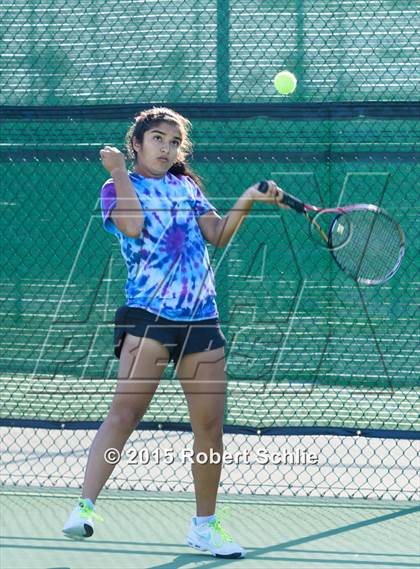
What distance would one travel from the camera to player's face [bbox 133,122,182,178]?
12.6ft

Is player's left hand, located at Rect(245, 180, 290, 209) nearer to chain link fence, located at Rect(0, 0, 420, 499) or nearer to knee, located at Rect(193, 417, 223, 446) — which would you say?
knee, located at Rect(193, 417, 223, 446)

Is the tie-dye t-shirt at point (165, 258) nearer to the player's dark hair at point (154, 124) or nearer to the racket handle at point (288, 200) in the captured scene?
the player's dark hair at point (154, 124)

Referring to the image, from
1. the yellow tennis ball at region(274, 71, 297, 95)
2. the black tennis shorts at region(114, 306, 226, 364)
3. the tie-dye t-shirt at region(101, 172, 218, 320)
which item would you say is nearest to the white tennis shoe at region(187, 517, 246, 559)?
the black tennis shorts at region(114, 306, 226, 364)

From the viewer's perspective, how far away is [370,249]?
4.44 metres

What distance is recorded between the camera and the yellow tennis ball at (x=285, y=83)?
5.19 metres

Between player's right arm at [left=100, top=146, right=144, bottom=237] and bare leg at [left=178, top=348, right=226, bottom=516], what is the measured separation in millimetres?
473

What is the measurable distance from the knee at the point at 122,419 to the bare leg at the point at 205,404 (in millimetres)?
204

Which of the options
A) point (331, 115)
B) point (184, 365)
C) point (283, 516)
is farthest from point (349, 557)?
point (331, 115)

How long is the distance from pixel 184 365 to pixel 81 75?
6.74 feet

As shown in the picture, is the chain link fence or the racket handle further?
the chain link fence

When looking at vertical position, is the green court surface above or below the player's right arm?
below

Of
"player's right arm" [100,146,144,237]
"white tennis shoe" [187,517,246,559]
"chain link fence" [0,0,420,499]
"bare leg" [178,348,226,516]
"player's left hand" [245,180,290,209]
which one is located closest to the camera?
"player's left hand" [245,180,290,209]

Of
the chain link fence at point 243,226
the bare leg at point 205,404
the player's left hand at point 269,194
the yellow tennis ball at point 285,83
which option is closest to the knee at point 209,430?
the bare leg at point 205,404

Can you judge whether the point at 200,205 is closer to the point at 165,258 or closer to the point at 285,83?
the point at 165,258
